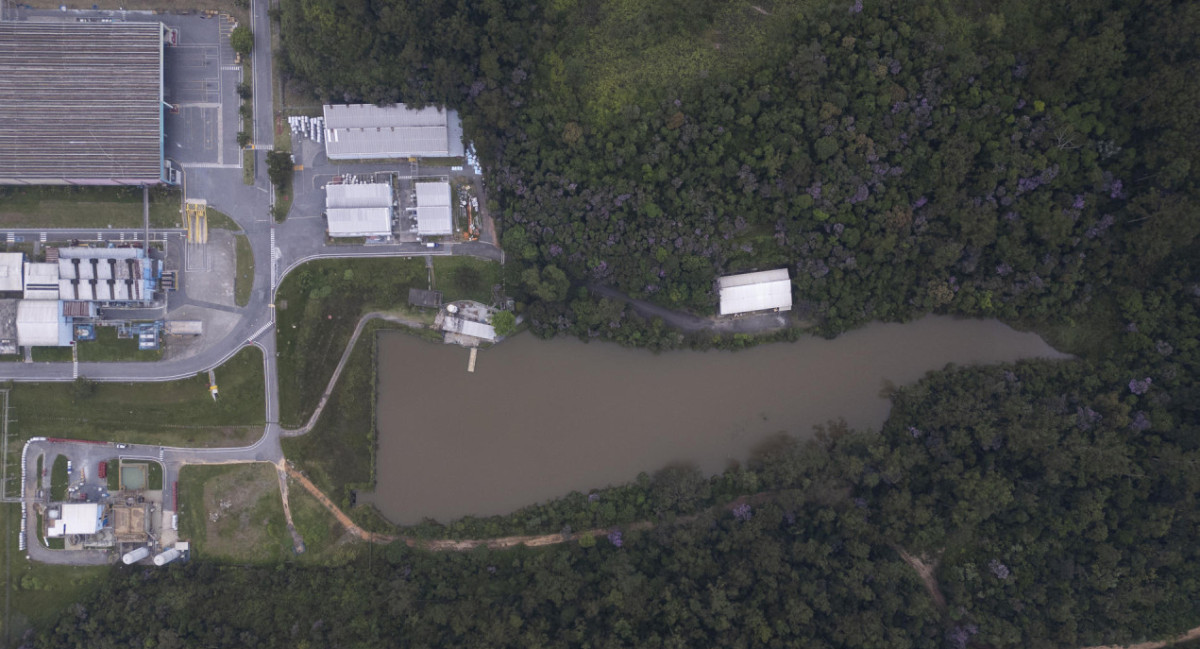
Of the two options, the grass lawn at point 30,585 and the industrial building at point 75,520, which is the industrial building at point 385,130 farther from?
the grass lawn at point 30,585

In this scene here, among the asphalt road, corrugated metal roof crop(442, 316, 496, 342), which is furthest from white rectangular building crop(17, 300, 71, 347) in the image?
corrugated metal roof crop(442, 316, 496, 342)

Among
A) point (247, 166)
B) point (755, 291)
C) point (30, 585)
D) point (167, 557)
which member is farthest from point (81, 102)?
point (755, 291)

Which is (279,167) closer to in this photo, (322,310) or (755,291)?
(322,310)

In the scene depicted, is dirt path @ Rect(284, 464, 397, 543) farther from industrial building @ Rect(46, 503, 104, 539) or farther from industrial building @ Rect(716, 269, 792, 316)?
industrial building @ Rect(716, 269, 792, 316)

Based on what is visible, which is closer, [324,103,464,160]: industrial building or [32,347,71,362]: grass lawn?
[324,103,464,160]: industrial building

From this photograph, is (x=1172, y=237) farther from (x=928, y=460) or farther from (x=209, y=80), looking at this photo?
(x=209, y=80)

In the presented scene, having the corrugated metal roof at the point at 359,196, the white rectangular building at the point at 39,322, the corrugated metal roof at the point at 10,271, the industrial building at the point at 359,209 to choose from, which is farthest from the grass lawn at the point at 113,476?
the corrugated metal roof at the point at 359,196
